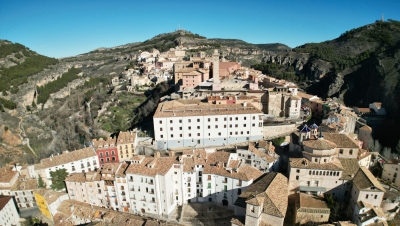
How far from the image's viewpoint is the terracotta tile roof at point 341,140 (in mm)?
30297

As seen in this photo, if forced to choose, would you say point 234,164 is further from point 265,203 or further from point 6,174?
point 6,174

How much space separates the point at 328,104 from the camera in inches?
1948

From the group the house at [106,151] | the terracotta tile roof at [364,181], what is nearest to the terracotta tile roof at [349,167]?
the terracotta tile roof at [364,181]

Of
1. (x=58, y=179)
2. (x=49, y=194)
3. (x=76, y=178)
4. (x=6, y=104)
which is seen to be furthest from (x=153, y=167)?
(x=6, y=104)

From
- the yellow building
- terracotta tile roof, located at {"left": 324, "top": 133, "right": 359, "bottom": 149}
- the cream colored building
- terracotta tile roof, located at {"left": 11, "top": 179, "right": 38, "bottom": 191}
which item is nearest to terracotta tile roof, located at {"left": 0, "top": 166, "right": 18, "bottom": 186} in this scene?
terracotta tile roof, located at {"left": 11, "top": 179, "right": 38, "bottom": 191}

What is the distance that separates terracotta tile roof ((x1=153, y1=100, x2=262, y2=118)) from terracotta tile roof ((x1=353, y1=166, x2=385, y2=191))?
17158 mm

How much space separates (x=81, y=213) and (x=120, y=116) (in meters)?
34.5

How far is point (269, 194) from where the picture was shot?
84.4 feet

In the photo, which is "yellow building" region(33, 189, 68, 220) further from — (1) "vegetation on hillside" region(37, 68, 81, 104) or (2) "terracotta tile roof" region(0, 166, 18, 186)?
(1) "vegetation on hillside" region(37, 68, 81, 104)

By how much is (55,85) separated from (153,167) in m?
75.0

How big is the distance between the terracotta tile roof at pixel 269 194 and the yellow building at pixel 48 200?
24.0 metres

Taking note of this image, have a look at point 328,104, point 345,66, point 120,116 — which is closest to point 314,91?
point 345,66

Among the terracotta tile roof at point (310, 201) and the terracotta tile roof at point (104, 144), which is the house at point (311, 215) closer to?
the terracotta tile roof at point (310, 201)

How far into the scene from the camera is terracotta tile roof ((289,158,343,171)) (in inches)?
1092
